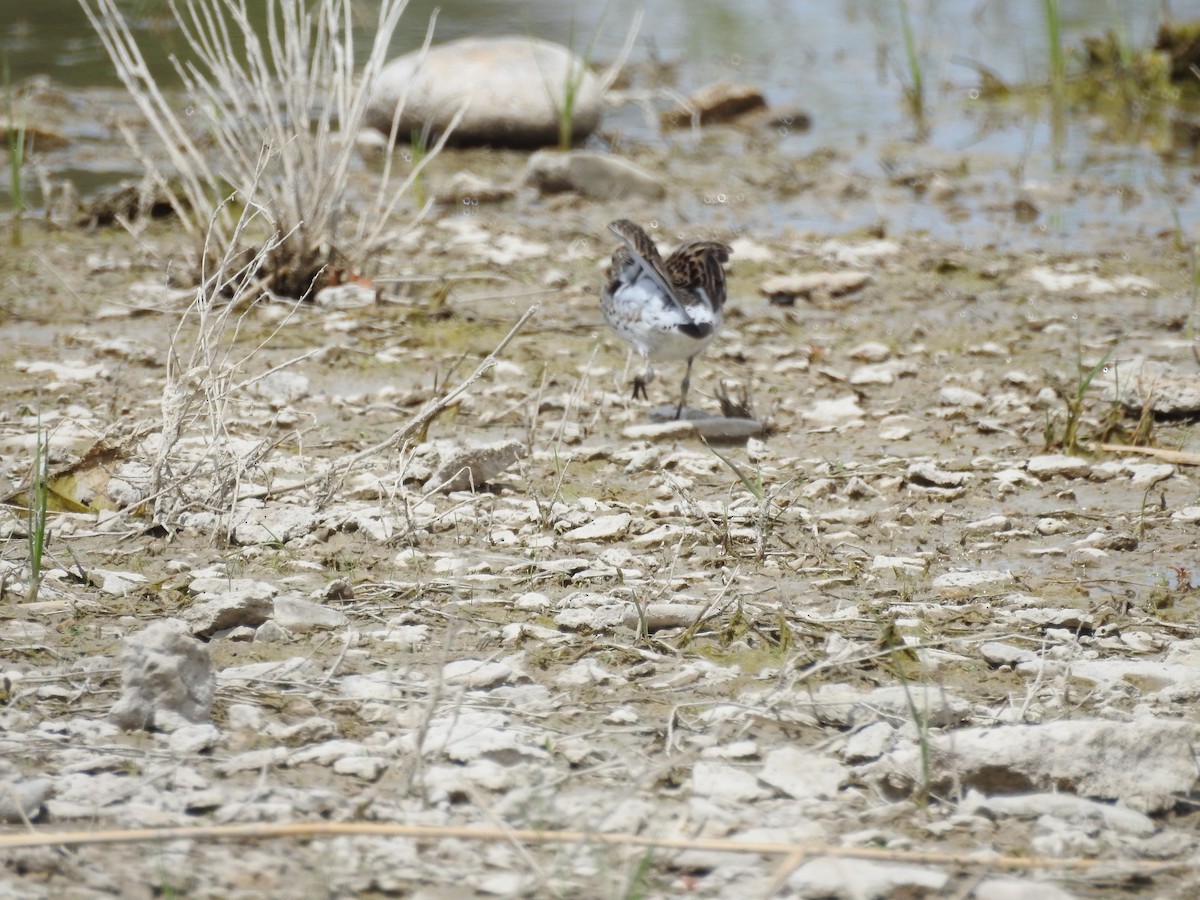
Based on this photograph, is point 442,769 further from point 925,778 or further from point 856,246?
point 856,246

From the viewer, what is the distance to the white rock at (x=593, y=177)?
28.5 ft

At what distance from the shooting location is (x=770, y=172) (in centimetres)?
962

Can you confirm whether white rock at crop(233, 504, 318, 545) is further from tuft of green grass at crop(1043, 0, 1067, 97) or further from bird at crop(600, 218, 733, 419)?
tuft of green grass at crop(1043, 0, 1067, 97)

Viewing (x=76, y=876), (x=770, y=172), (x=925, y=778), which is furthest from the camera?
(x=770, y=172)

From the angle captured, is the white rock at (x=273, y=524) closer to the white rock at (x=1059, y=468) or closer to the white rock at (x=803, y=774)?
the white rock at (x=803, y=774)

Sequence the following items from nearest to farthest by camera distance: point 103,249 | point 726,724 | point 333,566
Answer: point 726,724 → point 333,566 → point 103,249

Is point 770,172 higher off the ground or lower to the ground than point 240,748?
higher

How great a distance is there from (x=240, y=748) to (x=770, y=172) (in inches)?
289

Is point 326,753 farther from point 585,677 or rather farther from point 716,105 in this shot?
point 716,105

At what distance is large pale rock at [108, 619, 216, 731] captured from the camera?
2896mm

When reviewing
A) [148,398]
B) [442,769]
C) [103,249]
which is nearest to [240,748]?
[442,769]

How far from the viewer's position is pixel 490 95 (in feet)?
33.1

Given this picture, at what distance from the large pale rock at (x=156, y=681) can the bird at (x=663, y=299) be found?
8.72 ft

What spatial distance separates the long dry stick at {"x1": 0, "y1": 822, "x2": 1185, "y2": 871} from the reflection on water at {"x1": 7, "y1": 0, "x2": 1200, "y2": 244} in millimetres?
6822
